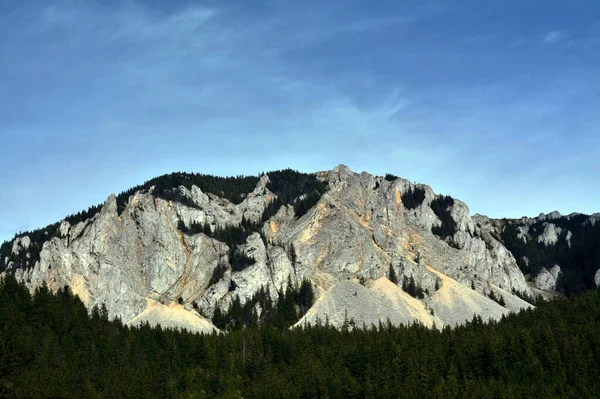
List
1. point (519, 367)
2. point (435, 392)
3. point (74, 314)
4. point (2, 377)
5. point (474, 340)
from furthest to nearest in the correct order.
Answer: point (74, 314) < point (474, 340) < point (519, 367) < point (435, 392) < point (2, 377)

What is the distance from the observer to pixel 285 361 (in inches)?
7623

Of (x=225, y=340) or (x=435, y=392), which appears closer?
(x=435, y=392)

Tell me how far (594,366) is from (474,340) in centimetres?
3013

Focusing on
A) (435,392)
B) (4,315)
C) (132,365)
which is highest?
(4,315)

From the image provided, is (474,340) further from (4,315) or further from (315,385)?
(4,315)

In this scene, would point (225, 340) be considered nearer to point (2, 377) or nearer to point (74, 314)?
point (74, 314)

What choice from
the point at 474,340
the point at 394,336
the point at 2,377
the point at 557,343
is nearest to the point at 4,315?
the point at 2,377

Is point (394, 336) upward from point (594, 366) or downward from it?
upward

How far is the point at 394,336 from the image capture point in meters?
197

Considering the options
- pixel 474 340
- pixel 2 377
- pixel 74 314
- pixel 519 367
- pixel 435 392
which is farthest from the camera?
pixel 74 314

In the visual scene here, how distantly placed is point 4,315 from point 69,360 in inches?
924

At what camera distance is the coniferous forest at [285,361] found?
154 m

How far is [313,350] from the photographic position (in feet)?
639

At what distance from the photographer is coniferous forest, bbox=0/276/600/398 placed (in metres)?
154
